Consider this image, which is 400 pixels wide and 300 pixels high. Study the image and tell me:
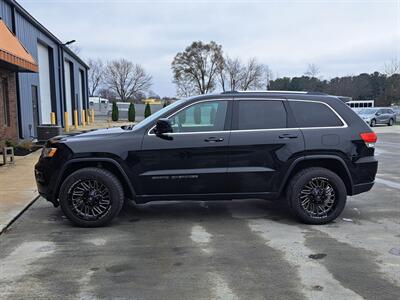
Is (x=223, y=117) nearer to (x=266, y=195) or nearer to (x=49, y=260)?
(x=266, y=195)

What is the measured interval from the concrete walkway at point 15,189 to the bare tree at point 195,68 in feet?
165

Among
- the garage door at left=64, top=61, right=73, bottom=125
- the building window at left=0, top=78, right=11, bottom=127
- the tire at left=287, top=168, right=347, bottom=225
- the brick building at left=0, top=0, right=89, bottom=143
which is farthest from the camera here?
the garage door at left=64, top=61, right=73, bottom=125

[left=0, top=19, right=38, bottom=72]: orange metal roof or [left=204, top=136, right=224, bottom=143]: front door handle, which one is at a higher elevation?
[left=0, top=19, right=38, bottom=72]: orange metal roof

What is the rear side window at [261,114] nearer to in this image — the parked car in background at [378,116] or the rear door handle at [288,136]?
the rear door handle at [288,136]

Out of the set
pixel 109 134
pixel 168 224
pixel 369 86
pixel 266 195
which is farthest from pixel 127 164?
pixel 369 86

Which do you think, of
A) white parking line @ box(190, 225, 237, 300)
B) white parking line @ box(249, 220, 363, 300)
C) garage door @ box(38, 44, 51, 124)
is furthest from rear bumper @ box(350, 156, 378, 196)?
garage door @ box(38, 44, 51, 124)

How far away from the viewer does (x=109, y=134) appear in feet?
20.5

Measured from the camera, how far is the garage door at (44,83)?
24469 mm

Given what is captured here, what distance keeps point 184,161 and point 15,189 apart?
433cm

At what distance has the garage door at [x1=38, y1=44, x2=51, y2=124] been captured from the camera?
24469 mm

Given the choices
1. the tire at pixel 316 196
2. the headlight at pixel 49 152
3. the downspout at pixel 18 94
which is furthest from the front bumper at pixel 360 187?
the downspout at pixel 18 94

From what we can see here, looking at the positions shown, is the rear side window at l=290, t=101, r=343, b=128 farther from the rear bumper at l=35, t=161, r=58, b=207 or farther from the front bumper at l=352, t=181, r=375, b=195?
the rear bumper at l=35, t=161, r=58, b=207

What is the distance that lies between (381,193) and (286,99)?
3434mm

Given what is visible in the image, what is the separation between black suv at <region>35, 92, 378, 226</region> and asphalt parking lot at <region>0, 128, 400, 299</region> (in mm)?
420
